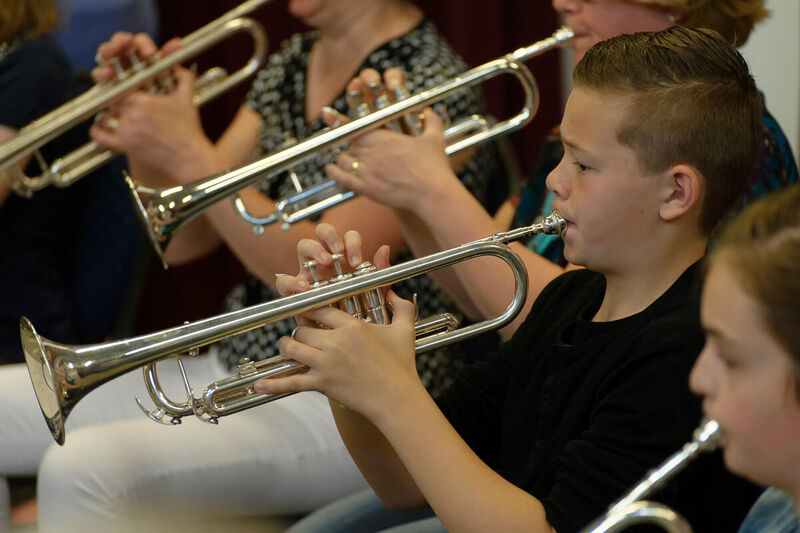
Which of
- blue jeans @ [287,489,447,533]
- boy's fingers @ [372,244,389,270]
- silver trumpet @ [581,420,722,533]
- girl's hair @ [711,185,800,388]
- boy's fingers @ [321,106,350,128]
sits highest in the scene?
boy's fingers @ [321,106,350,128]

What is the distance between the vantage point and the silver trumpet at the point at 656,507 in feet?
2.12

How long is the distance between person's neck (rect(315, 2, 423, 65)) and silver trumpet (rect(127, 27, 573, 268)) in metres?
0.21

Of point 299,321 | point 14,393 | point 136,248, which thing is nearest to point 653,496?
point 299,321

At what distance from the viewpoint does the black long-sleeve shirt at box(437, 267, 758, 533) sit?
2.71 ft

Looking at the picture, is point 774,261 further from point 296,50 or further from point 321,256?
point 296,50

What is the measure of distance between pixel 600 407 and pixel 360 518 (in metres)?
0.41

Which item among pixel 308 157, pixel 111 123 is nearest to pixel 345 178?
pixel 308 157

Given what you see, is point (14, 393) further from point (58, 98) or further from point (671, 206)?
point (671, 206)

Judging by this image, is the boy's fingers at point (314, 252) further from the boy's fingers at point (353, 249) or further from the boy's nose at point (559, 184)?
the boy's nose at point (559, 184)

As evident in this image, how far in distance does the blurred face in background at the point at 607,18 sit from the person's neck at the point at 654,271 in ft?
1.27

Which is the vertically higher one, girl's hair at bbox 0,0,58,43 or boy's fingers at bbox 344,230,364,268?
girl's hair at bbox 0,0,58,43

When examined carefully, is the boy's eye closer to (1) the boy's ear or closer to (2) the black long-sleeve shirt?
(2) the black long-sleeve shirt

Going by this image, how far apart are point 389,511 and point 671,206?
506 mm

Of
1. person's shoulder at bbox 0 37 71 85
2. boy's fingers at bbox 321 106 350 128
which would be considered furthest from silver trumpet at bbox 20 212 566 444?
person's shoulder at bbox 0 37 71 85
